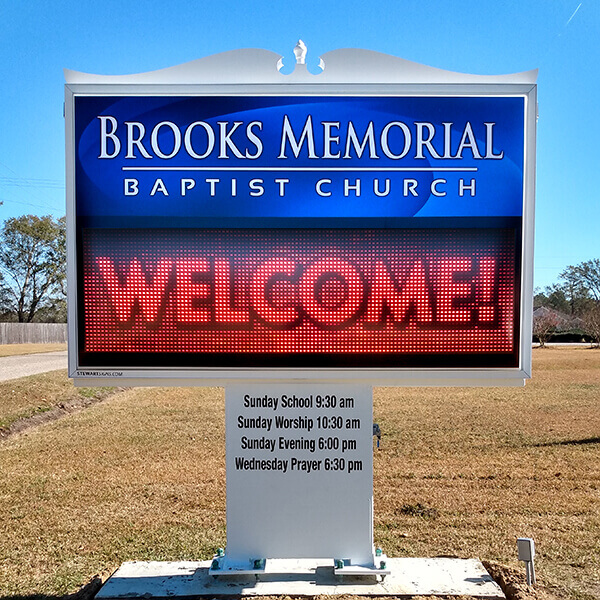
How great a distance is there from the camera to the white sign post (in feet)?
12.3

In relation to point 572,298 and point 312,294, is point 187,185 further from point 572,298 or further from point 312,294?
point 572,298

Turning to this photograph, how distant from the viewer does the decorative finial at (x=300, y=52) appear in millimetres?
3660

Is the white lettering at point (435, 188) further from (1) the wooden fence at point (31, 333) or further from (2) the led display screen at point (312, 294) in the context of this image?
(1) the wooden fence at point (31, 333)

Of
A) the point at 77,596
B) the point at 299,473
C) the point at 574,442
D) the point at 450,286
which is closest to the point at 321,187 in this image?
the point at 450,286

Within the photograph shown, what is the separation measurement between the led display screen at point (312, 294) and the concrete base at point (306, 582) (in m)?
1.49

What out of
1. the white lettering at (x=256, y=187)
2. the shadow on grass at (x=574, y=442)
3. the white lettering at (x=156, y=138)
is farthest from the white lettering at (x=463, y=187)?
the shadow on grass at (x=574, y=442)

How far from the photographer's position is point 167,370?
11.7 feet

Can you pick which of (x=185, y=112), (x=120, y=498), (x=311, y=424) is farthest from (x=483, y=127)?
(x=120, y=498)

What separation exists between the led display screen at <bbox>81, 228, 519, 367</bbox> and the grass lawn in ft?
6.36

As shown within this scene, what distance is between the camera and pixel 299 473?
3.77 m

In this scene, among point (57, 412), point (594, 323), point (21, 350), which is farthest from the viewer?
point (594, 323)

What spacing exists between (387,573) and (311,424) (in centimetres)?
111

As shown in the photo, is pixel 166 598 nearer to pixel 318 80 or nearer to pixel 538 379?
pixel 318 80

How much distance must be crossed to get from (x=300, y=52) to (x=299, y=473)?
291cm
